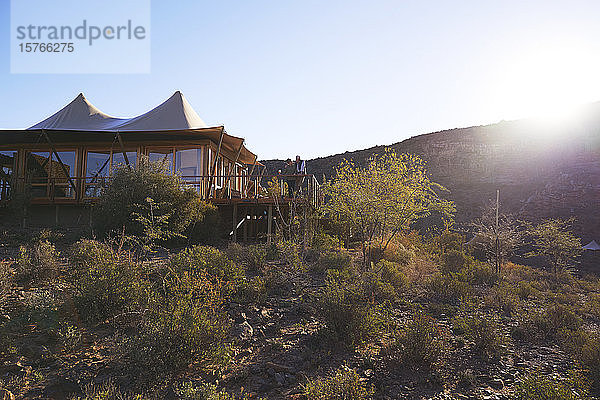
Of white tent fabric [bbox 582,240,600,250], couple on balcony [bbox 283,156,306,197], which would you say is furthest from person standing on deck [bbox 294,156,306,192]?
white tent fabric [bbox 582,240,600,250]

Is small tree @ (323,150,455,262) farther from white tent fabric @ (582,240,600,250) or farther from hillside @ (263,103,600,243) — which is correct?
white tent fabric @ (582,240,600,250)

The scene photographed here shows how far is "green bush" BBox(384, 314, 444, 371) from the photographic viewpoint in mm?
4977

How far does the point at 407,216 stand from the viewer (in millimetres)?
10469

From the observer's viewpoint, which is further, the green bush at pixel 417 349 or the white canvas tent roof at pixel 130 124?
the white canvas tent roof at pixel 130 124

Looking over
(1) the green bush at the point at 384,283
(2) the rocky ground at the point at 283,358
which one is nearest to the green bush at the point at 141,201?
(2) the rocky ground at the point at 283,358

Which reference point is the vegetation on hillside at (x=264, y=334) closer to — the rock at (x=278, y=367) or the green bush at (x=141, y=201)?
the rock at (x=278, y=367)

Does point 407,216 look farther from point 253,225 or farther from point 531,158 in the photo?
point 531,158

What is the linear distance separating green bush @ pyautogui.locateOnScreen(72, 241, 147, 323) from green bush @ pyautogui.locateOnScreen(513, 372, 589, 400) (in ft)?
15.6

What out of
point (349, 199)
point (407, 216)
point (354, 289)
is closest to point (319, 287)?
point (354, 289)

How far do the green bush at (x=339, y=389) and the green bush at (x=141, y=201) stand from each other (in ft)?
20.1

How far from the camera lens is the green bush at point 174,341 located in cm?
423

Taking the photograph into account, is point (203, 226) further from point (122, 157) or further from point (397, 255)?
point (122, 157)

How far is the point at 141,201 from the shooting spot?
9.42 metres

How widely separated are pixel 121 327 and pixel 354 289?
3317 millimetres
